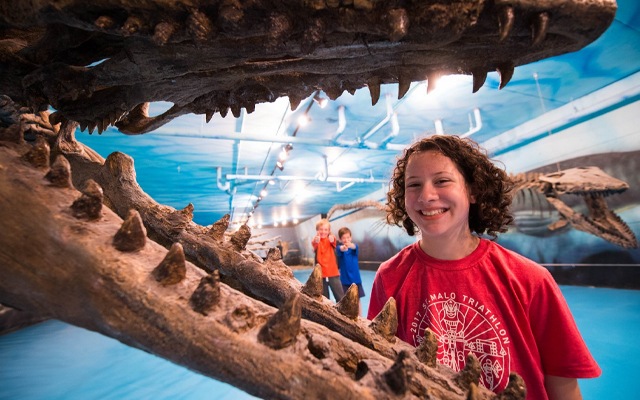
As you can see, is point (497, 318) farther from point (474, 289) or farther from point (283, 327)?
point (283, 327)

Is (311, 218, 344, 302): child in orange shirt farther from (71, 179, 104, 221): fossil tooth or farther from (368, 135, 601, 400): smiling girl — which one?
(71, 179, 104, 221): fossil tooth

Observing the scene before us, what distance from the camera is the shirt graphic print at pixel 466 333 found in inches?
58.9

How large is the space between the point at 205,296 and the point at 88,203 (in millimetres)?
448

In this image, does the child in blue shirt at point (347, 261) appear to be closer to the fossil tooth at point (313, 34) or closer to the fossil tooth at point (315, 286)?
the fossil tooth at point (315, 286)

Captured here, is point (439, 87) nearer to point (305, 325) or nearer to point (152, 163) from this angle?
point (305, 325)

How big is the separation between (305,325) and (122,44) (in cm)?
113

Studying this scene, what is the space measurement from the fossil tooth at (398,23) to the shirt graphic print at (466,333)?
1.17 metres

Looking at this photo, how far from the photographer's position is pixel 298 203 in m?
19.1

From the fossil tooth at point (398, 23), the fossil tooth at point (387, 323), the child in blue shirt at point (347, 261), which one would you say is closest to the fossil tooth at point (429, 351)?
the fossil tooth at point (387, 323)

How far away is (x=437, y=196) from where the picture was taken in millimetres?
1684

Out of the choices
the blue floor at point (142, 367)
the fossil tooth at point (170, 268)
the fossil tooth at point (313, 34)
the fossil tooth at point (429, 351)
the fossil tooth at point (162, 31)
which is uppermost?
the fossil tooth at point (162, 31)

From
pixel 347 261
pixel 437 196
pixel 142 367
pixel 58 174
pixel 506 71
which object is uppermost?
pixel 506 71

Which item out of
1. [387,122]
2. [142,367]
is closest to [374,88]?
[142,367]

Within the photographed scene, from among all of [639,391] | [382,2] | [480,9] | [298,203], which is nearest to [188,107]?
[382,2]
